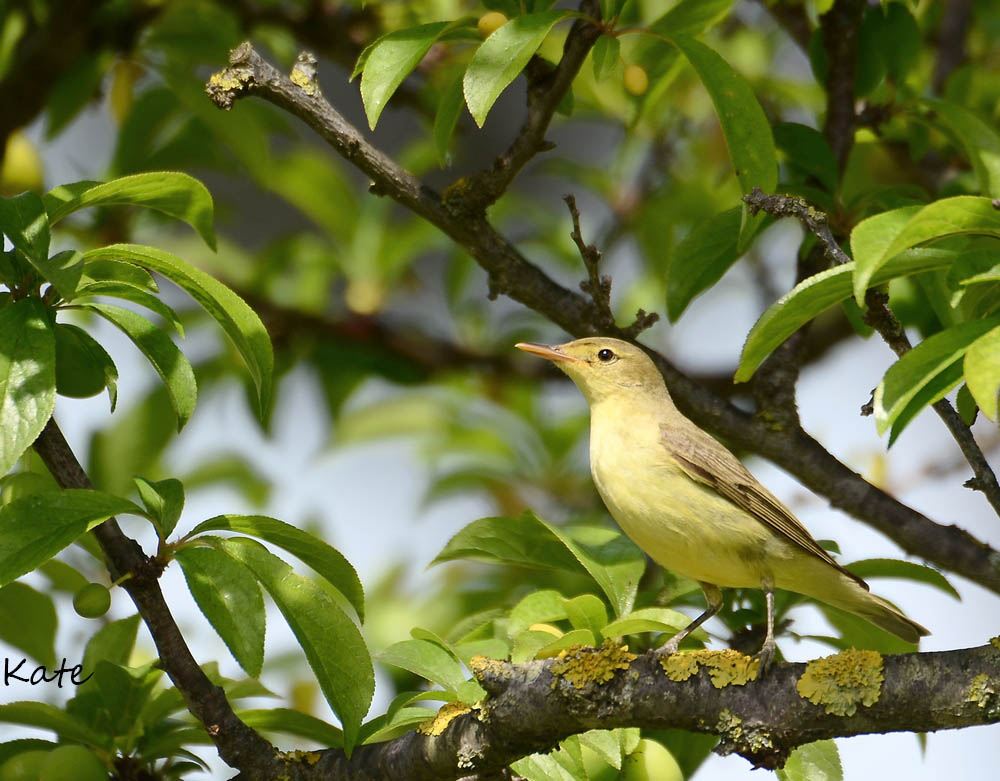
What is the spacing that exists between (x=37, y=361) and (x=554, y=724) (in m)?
1.30

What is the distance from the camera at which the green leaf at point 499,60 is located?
2.68 m

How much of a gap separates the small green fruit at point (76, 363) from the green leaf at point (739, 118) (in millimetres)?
1532

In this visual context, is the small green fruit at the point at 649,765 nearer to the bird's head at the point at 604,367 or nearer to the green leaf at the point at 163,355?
the green leaf at the point at 163,355

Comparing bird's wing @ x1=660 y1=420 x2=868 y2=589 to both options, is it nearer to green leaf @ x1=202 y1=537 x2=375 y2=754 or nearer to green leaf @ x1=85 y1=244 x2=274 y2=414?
green leaf @ x1=202 y1=537 x2=375 y2=754

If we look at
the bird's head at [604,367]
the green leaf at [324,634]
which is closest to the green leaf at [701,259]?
the bird's head at [604,367]

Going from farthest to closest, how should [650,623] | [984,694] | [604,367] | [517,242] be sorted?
[517,242]
[604,367]
[650,623]
[984,694]

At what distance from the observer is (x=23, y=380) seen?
7.52 ft

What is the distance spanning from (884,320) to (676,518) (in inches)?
40.0

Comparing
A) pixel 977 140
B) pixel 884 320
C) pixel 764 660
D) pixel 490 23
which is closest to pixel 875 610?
pixel 764 660

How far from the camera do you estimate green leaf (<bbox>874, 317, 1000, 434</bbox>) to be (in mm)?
2117

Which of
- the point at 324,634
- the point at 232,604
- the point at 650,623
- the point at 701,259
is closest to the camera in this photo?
the point at 232,604

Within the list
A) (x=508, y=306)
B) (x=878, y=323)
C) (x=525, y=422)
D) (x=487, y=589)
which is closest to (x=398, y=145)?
(x=508, y=306)

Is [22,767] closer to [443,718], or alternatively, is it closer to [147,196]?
[443,718]

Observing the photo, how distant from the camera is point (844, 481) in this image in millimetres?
3465
